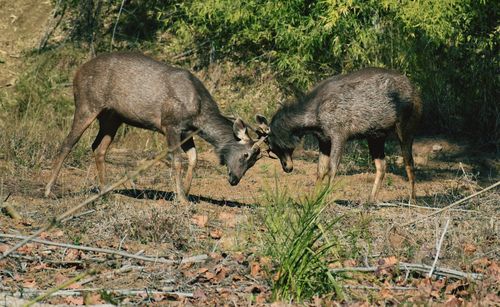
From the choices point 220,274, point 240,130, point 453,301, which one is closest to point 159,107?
point 240,130

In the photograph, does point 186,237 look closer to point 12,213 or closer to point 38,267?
point 38,267

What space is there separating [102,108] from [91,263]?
16.1 ft

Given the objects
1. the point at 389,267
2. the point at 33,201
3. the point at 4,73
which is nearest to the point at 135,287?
the point at 389,267

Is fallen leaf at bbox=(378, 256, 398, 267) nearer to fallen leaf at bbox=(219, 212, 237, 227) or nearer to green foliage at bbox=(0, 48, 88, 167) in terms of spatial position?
fallen leaf at bbox=(219, 212, 237, 227)

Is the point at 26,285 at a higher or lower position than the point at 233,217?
higher

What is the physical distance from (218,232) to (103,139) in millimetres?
4149

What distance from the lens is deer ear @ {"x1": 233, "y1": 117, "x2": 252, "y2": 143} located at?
1209 cm

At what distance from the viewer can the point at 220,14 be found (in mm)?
17141

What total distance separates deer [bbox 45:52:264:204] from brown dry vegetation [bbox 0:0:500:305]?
64cm

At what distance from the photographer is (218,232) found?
9.05 metres

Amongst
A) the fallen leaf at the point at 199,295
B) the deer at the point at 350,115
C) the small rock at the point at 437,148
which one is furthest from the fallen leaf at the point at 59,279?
the small rock at the point at 437,148

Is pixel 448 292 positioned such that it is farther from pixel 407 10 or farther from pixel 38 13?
pixel 38 13

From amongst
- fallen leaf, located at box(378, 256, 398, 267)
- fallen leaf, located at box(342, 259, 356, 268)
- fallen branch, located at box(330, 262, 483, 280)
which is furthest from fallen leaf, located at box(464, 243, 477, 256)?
fallen leaf, located at box(342, 259, 356, 268)

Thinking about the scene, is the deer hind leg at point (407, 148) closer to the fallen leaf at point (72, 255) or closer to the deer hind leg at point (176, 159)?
the deer hind leg at point (176, 159)
